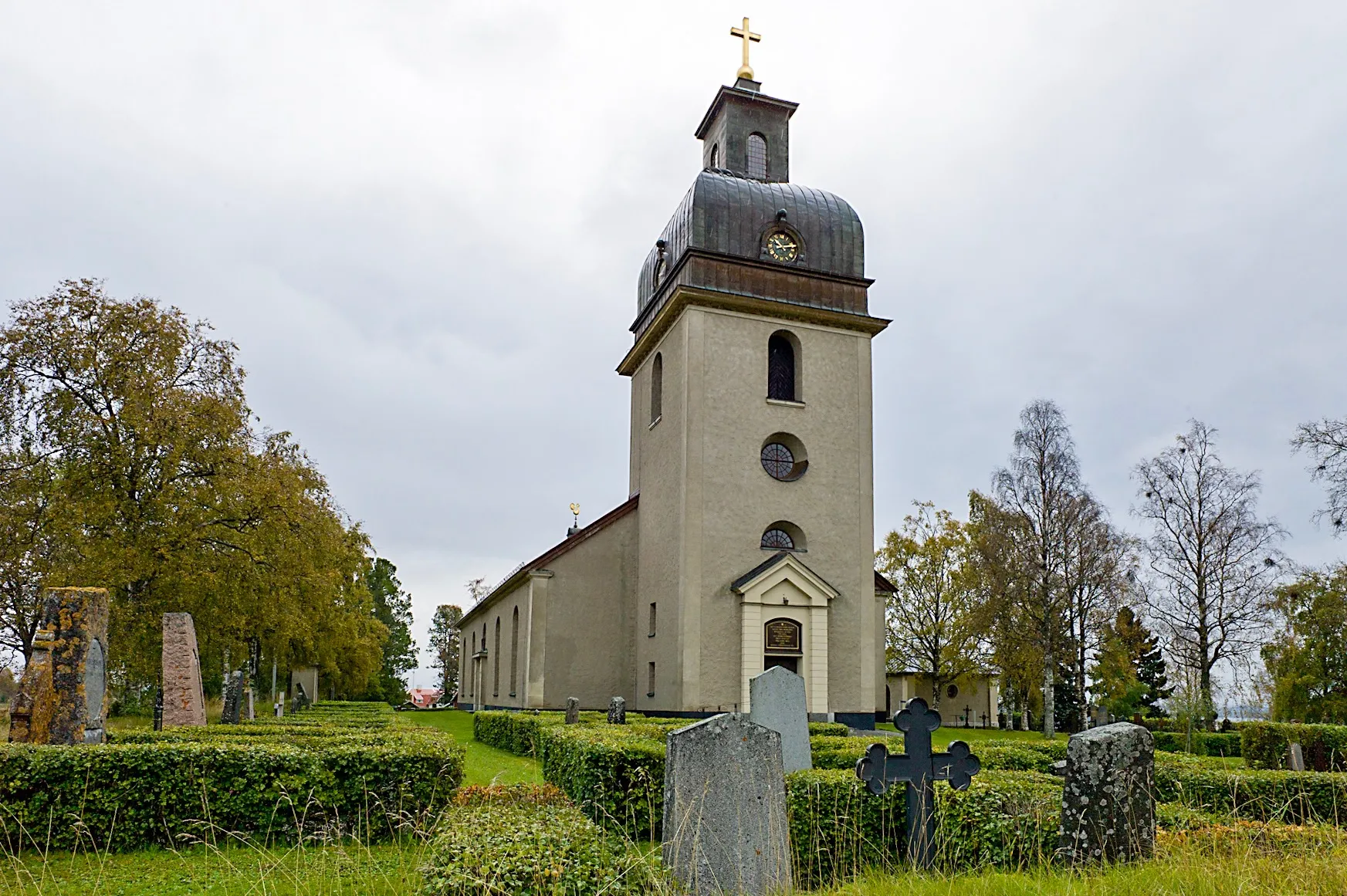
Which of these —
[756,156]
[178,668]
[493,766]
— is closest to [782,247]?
[756,156]

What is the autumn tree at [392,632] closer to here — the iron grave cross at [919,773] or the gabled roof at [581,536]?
the gabled roof at [581,536]

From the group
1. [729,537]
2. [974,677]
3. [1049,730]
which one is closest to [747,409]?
[729,537]

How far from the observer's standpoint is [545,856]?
573 cm

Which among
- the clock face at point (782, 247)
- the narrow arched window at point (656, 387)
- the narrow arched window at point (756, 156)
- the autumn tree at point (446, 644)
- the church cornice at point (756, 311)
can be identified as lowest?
the autumn tree at point (446, 644)

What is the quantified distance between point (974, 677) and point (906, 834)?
39254 millimetres

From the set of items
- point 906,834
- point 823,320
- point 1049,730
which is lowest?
point 1049,730

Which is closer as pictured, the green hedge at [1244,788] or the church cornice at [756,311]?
the green hedge at [1244,788]

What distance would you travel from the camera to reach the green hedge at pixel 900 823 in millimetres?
7156

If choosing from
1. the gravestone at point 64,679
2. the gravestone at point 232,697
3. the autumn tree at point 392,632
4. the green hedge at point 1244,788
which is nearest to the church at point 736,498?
the gravestone at point 232,697

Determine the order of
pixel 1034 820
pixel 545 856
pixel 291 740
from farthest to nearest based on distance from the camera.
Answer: pixel 291 740
pixel 1034 820
pixel 545 856

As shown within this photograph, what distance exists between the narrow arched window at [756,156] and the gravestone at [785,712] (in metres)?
21.2

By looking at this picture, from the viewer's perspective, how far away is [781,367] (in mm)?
27422

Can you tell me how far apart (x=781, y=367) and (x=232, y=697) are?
16.3 metres

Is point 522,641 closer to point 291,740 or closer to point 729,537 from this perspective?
point 729,537
